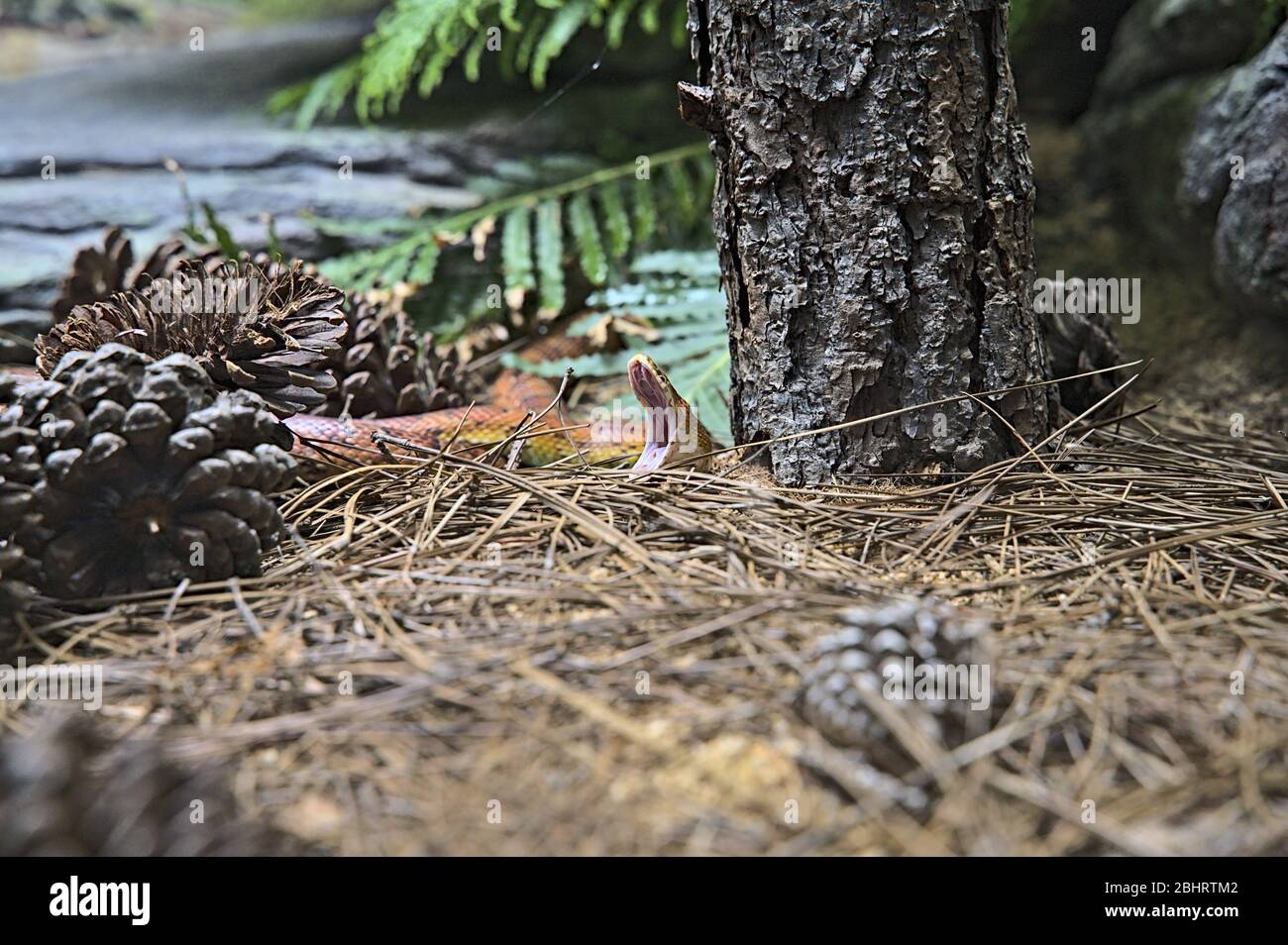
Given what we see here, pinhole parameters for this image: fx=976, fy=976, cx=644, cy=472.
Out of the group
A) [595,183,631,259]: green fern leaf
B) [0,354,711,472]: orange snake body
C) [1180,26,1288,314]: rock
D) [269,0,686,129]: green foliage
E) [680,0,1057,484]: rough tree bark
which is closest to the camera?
[680,0,1057,484]: rough tree bark

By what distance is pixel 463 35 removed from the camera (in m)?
4.90

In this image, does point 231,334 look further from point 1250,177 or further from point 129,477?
point 1250,177

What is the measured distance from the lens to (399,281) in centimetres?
443

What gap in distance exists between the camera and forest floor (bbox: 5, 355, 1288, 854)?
1.32 meters

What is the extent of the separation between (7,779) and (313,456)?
5.34 ft

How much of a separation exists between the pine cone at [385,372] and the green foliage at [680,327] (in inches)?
Result: 20.4

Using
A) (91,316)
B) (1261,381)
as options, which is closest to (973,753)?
(91,316)

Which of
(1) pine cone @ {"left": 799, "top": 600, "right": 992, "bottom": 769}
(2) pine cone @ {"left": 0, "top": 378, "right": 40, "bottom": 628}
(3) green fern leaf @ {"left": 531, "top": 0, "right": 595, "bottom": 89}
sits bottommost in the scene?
(1) pine cone @ {"left": 799, "top": 600, "right": 992, "bottom": 769}

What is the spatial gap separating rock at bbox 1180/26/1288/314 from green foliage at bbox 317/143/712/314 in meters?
→ 2.15

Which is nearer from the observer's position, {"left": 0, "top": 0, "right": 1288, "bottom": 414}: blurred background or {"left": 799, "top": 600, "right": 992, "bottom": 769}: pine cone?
{"left": 799, "top": 600, "right": 992, "bottom": 769}: pine cone

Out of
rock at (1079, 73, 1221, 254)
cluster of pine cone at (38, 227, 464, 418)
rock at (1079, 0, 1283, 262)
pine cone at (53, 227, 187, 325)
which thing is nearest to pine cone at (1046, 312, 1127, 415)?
rock at (1079, 0, 1283, 262)

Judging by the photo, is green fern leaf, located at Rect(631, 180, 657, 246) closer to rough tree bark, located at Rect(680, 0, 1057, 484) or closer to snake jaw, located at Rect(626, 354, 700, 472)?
snake jaw, located at Rect(626, 354, 700, 472)

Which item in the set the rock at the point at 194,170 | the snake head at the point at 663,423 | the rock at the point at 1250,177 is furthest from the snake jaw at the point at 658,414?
the rock at the point at 194,170

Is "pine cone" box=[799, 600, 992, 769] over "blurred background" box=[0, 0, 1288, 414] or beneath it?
beneath
